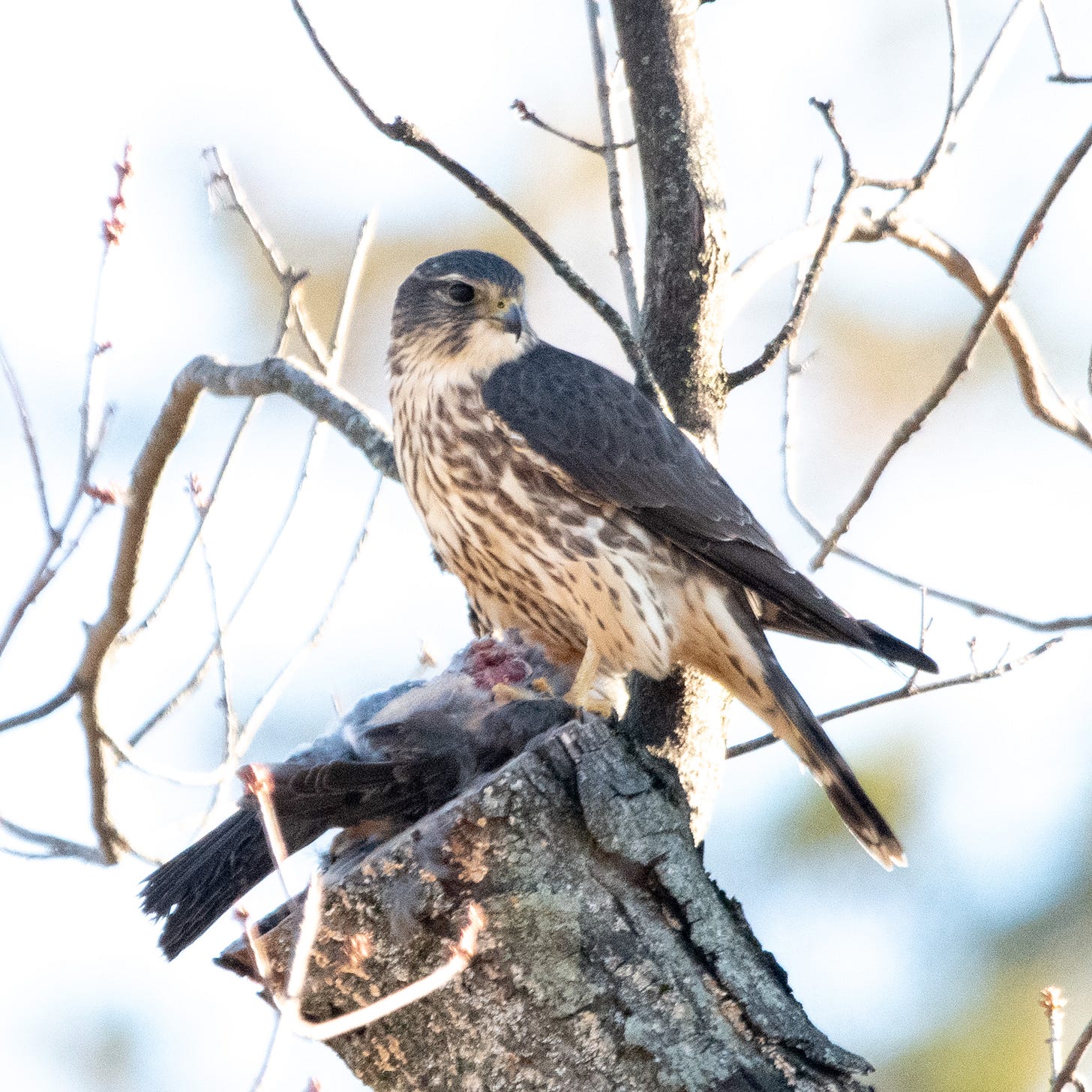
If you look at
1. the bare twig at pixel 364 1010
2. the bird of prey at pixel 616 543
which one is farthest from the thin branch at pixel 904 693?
the bare twig at pixel 364 1010

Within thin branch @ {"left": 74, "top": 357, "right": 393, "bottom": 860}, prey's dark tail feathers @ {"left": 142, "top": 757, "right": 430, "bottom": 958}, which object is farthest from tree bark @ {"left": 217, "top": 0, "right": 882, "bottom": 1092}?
thin branch @ {"left": 74, "top": 357, "right": 393, "bottom": 860}

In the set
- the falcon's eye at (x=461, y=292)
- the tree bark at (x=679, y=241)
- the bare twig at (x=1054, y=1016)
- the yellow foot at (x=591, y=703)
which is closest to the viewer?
the bare twig at (x=1054, y=1016)

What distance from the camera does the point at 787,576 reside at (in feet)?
10.7

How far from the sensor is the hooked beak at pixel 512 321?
143 inches

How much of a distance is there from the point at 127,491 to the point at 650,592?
46.6 inches

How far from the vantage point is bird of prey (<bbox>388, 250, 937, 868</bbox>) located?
327cm

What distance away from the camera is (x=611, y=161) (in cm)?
332

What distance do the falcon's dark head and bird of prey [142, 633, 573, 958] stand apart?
1140mm

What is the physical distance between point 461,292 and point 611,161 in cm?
62

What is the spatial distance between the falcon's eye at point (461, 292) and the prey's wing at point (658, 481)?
42cm

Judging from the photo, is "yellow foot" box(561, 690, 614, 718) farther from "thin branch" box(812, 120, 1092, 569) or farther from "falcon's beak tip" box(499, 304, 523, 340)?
"falcon's beak tip" box(499, 304, 523, 340)

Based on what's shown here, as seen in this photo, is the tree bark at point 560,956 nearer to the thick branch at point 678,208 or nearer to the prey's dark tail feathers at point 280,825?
the prey's dark tail feathers at point 280,825

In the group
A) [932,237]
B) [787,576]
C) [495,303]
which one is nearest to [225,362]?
[495,303]

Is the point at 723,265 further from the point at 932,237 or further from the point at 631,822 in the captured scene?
the point at 631,822
